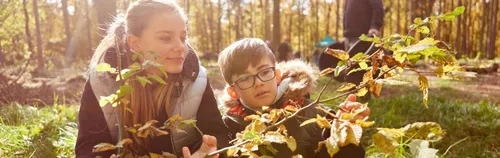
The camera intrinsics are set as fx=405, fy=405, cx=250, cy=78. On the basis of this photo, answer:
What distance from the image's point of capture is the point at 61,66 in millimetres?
21562

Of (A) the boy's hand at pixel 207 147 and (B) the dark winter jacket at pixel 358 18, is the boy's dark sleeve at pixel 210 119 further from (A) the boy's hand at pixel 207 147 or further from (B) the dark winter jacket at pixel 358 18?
(B) the dark winter jacket at pixel 358 18

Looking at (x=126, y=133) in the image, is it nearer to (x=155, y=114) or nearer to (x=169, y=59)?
(x=155, y=114)

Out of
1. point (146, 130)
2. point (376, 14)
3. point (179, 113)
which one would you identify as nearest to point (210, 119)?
point (179, 113)

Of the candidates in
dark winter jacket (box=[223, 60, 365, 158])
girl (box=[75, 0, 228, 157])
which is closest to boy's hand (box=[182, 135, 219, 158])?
girl (box=[75, 0, 228, 157])

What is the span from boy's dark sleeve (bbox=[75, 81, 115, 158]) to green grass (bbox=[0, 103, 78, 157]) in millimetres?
961

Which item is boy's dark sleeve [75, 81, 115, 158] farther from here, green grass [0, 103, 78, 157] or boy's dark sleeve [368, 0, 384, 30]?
boy's dark sleeve [368, 0, 384, 30]

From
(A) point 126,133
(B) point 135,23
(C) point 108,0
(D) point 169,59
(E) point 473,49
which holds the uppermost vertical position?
(C) point 108,0

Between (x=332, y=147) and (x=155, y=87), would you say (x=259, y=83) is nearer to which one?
(x=155, y=87)

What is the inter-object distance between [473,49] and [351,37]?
99.0 feet

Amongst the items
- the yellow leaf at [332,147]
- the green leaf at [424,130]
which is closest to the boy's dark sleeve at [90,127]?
the yellow leaf at [332,147]

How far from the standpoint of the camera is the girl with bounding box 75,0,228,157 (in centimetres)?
199

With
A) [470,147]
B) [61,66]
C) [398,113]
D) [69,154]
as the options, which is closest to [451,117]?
[398,113]

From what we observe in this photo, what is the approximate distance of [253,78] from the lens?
2.29 metres

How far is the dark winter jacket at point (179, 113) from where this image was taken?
2.17m
